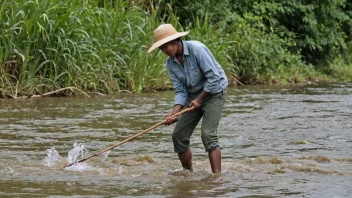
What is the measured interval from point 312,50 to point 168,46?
20049 millimetres

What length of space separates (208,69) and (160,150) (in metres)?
2.09

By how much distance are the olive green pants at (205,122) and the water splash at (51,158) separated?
1.27m

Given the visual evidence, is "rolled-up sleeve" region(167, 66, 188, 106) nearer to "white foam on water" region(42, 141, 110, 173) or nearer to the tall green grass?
"white foam on water" region(42, 141, 110, 173)

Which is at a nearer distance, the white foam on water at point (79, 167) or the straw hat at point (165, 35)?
the straw hat at point (165, 35)

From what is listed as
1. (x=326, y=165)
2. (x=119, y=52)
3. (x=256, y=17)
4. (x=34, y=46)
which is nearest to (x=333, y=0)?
(x=256, y=17)

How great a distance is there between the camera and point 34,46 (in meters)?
13.4

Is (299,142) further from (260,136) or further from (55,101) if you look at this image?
(55,101)

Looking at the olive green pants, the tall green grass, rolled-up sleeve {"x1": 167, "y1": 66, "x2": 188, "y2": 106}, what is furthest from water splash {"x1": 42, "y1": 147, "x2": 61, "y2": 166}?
the tall green grass

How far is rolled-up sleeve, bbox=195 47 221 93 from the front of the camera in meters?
7.02

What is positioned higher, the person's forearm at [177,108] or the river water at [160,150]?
the person's forearm at [177,108]

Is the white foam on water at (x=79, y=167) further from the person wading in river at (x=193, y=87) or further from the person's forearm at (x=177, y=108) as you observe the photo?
the person's forearm at (x=177, y=108)

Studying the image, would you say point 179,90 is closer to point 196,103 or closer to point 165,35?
point 196,103

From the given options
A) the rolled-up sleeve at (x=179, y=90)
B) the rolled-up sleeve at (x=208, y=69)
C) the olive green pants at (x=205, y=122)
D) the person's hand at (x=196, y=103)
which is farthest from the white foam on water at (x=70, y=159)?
the rolled-up sleeve at (x=208, y=69)

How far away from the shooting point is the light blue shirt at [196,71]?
7035 millimetres
